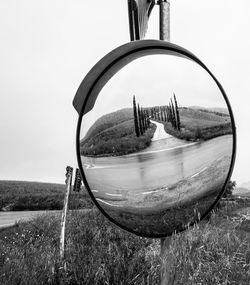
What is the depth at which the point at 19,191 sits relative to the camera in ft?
51.8

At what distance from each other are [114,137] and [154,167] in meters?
0.09

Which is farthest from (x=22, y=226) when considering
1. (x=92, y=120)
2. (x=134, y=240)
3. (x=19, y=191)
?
(x=19, y=191)

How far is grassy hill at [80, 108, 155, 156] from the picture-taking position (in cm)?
66

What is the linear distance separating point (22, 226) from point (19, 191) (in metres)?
8.85

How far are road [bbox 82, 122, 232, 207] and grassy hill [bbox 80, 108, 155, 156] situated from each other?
0.5 inches

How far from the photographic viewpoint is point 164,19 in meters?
0.76

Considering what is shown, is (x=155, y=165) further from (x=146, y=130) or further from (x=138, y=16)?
(x=138, y=16)

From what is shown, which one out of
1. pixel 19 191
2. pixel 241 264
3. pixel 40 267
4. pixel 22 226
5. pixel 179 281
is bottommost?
pixel 19 191

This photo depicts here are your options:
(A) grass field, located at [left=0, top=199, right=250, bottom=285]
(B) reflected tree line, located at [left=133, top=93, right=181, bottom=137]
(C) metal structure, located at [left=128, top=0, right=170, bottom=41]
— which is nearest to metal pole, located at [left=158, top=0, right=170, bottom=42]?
(C) metal structure, located at [left=128, top=0, right=170, bottom=41]

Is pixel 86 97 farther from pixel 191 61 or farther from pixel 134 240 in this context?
pixel 134 240

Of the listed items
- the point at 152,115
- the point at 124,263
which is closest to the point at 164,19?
the point at 152,115

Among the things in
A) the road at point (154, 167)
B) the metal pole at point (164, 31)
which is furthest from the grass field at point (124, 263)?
the road at point (154, 167)

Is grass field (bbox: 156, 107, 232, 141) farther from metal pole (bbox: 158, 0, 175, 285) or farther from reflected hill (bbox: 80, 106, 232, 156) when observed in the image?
metal pole (bbox: 158, 0, 175, 285)

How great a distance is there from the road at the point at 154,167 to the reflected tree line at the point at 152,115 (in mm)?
18
